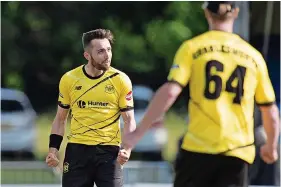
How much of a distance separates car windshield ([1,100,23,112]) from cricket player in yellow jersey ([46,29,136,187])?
13057mm

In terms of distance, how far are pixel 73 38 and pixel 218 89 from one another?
19.1 meters

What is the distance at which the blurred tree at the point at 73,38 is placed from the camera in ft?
76.4

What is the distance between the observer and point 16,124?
20.6m

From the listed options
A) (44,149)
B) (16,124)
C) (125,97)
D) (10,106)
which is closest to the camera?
(125,97)

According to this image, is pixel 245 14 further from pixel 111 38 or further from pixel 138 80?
pixel 138 80

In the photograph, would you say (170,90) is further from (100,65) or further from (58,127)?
(58,127)

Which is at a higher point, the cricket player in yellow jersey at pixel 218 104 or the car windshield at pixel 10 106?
the car windshield at pixel 10 106

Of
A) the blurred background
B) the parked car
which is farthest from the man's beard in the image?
the parked car

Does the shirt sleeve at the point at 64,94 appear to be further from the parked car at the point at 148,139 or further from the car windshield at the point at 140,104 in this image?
the car windshield at the point at 140,104

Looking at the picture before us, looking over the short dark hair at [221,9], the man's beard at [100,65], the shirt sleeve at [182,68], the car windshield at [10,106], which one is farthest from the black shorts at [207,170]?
the car windshield at [10,106]

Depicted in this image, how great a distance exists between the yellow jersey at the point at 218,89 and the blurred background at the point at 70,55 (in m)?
14.1

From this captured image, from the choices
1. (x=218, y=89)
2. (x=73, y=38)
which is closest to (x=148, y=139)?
(x=73, y=38)

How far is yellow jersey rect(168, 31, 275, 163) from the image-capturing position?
5.46 m

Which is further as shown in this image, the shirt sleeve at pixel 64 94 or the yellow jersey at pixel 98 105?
the shirt sleeve at pixel 64 94
